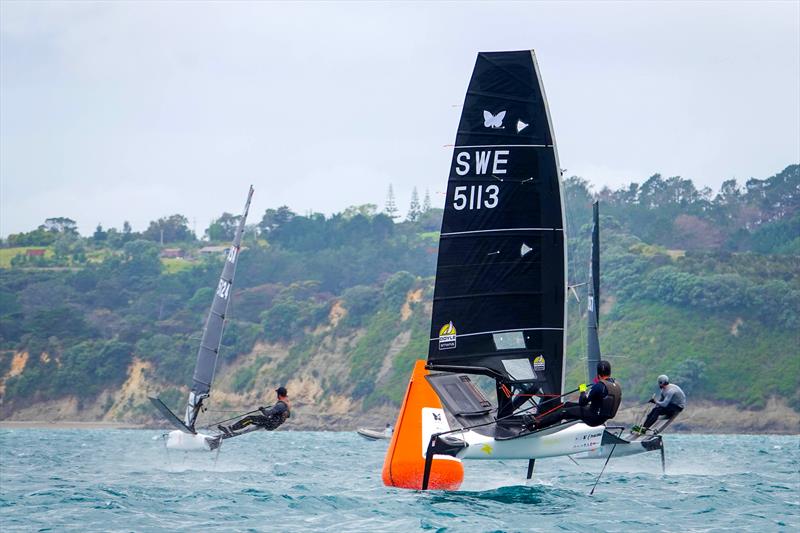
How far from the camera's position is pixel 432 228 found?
502ft

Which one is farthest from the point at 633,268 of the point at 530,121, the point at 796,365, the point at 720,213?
the point at 530,121

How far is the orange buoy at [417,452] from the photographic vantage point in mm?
19422

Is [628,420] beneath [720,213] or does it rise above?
beneath

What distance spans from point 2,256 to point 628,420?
8354 cm

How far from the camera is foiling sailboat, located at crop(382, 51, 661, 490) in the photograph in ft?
68.8

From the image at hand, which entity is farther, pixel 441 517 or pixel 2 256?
pixel 2 256

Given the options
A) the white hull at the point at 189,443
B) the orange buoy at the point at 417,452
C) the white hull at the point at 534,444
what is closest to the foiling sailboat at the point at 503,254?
the orange buoy at the point at 417,452

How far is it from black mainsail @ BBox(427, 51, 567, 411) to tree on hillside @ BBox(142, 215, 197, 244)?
480ft

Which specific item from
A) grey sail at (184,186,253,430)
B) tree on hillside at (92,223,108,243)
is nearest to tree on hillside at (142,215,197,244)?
tree on hillside at (92,223,108,243)

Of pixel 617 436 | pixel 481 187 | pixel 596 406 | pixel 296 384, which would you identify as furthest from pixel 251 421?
pixel 296 384

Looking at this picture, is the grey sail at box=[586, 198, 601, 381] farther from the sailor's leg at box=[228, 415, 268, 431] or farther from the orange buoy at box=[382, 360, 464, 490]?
the orange buoy at box=[382, 360, 464, 490]

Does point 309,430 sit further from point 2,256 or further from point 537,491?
point 537,491

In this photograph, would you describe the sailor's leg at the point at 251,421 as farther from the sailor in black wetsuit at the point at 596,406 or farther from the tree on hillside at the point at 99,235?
the tree on hillside at the point at 99,235

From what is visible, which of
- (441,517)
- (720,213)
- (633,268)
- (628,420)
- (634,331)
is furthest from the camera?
(720,213)
